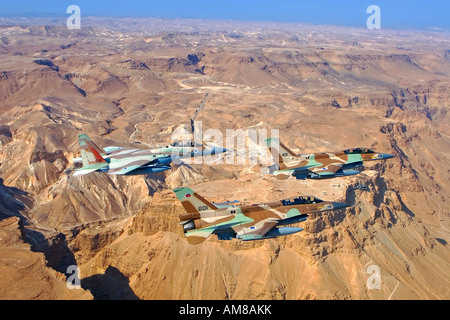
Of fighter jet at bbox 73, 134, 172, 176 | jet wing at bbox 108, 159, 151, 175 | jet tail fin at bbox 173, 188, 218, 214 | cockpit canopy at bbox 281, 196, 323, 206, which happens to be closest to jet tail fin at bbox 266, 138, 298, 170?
cockpit canopy at bbox 281, 196, 323, 206

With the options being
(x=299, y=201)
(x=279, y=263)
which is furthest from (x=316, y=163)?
(x=279, y=263)

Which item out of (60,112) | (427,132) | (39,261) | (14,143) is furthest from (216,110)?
(39,261)

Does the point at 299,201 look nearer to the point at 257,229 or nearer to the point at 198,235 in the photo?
the point at 257,229

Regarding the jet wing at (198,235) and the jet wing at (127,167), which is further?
the jet wing at (127,167)

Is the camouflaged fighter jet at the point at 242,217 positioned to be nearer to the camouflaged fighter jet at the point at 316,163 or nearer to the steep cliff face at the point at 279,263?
the camouflaged fighter jet at the point at 316,163

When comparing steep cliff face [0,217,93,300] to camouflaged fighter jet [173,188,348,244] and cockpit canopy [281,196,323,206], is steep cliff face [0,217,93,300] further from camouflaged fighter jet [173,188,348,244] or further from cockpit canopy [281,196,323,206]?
cockpit canopy [281,196,323,206]

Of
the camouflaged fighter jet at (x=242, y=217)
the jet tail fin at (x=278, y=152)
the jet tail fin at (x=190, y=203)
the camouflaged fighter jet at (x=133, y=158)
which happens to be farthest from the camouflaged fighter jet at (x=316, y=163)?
the jet tail fin at (x=190, y=203)
